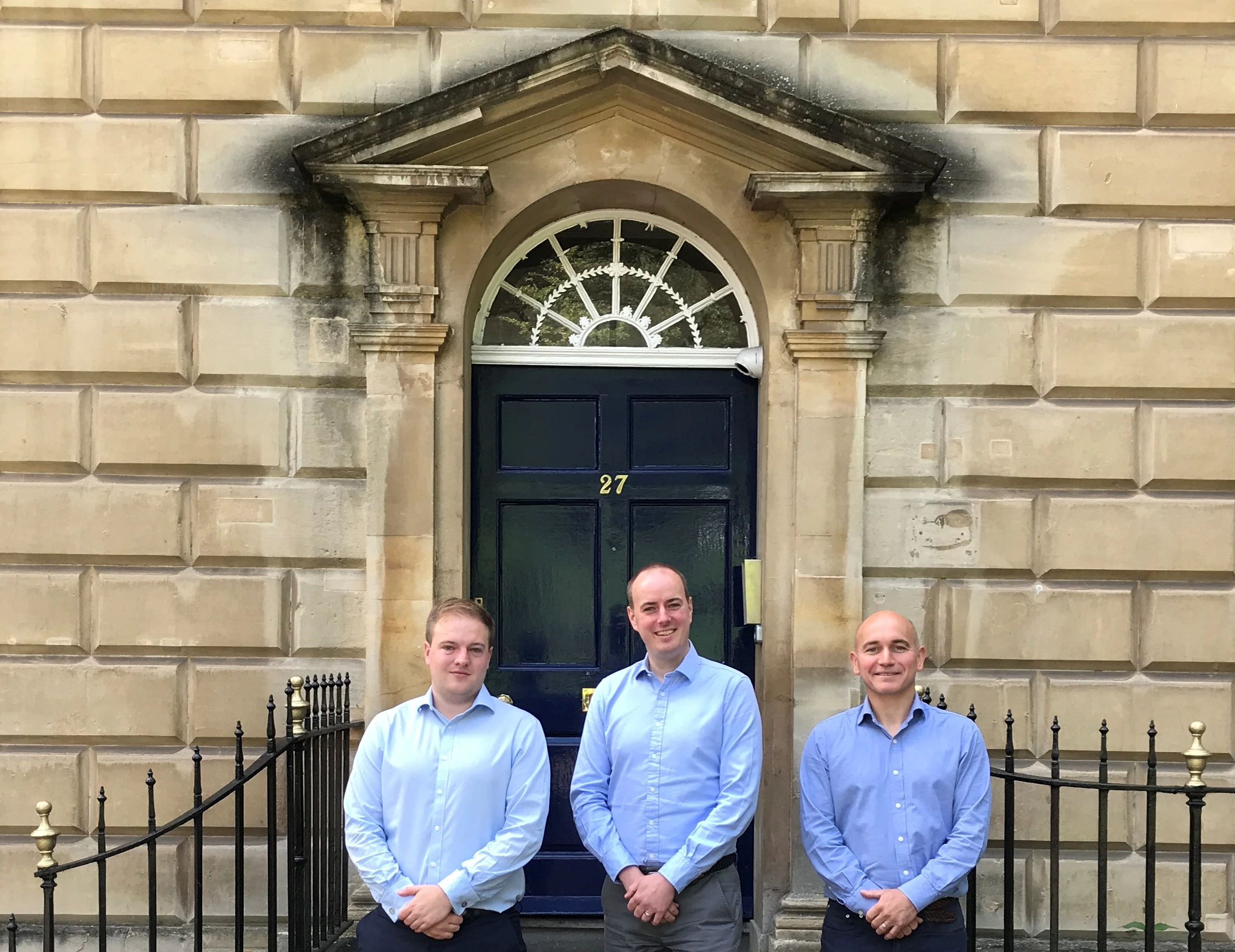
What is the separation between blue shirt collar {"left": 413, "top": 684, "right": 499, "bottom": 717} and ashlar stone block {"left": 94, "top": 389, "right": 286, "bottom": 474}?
A: 249 cm

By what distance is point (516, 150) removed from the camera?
5.95m

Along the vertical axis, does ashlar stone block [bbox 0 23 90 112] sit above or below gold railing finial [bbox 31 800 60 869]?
above

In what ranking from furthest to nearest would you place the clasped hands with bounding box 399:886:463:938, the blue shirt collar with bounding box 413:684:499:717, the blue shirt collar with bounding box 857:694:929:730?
the blue shirt collar with bounding box 857:694:929:730
the blue shirt collar with bounding box 413:684:499:717
the clasped hands with bounding box 399:886:463:938

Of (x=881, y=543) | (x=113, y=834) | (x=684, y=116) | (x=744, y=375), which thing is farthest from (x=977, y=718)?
(x=113, y=834)

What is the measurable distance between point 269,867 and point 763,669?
2640 mm

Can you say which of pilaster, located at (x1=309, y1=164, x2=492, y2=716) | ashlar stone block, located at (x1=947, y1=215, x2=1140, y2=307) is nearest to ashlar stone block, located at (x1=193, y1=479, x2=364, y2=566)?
pilaster, located at (x1=309, y1=164, x2=492, y2=716)

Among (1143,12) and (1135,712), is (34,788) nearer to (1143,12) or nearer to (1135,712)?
(1135,712)

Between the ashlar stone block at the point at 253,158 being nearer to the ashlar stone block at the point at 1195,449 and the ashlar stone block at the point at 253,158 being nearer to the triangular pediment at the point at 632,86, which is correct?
the triangular pediment at the point at 632,86

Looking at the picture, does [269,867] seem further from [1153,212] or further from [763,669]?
[1153,212]

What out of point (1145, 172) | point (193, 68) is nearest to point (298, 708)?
point (193, 68)

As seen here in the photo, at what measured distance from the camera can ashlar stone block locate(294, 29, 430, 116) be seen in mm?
5922

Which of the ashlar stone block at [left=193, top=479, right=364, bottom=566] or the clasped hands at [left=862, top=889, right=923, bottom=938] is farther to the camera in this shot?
the ashlar stone block at [left=193, top=479, right=364, bottom=566]

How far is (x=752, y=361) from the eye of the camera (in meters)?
6.20

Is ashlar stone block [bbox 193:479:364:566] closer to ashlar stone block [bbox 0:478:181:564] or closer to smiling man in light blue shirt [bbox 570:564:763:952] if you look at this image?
ashlar stone block [bbox 0:478:181:564]
